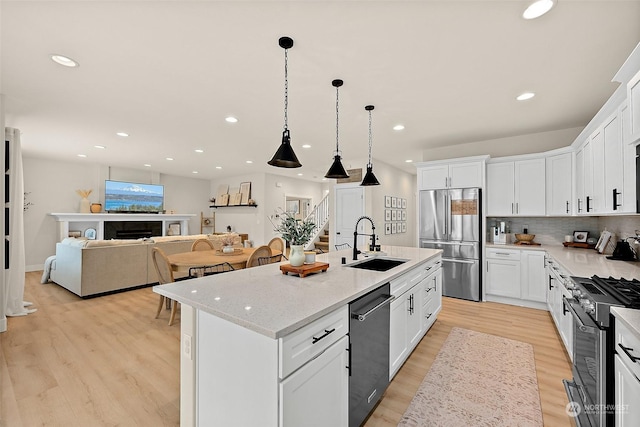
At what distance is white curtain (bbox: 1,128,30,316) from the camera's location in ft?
12.3

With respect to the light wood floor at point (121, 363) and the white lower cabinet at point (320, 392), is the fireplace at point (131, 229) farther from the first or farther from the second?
the white lower cabinet at point (320, 392)

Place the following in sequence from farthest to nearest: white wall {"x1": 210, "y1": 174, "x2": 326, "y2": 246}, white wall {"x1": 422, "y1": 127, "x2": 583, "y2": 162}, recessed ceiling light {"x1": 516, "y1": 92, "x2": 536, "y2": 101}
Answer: white wall {"x1": 210, "y1": 174, "x2": 326, "y2": 246} < white wall {"x1": 422, "y1": 127, "x2": 583, "y2": 162} < recessed ceiling light {"x1": 516, "y1": 92, "x2": 536, "y2": 101}

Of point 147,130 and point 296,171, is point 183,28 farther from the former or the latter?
point 296,171

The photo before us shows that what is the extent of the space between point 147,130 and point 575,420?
592 cm

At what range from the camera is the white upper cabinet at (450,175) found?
14.6ft

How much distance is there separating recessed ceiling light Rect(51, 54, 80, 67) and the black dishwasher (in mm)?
3154

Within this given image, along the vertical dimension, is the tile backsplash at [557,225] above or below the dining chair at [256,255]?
above

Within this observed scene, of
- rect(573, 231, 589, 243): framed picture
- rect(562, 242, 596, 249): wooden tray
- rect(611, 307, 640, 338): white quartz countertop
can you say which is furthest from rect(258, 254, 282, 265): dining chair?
rect(573, 231, 589, 243): framed picture

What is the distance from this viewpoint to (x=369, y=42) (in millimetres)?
2150

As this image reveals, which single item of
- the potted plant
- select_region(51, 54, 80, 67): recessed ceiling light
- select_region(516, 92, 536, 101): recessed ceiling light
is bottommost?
the potted plant

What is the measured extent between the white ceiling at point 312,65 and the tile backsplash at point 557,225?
1425mm

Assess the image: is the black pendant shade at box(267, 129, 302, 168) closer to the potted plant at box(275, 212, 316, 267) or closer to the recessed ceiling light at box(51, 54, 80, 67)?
the potted plant at box(275, 212, 316, 267)

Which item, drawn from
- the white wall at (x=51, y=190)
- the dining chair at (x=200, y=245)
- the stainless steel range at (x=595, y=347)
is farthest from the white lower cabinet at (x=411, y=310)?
the white wall at (x=51, y=190)

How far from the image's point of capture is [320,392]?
1.35m
